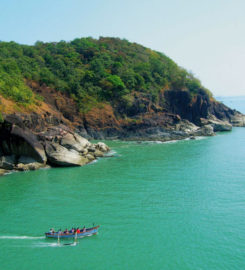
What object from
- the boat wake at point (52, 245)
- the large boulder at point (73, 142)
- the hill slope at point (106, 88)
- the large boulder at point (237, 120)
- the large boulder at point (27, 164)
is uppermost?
the hill slope at point (106, 88)

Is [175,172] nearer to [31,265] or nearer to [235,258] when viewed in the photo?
[235,258]

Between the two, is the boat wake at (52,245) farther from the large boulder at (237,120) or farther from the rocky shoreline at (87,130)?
the large boulder at (237,120)

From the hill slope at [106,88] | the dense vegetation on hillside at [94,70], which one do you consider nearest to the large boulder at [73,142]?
the hill slope at [106,88]

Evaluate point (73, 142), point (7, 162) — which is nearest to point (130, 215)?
point (7, 162)

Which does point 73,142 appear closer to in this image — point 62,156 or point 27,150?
point 62,156

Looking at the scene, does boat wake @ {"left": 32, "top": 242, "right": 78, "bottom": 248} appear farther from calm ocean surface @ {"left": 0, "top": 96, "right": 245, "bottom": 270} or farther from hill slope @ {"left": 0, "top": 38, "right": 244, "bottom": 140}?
hill slope @ {"left": 0, "top": 38, "right": 244, "bottom": 140}

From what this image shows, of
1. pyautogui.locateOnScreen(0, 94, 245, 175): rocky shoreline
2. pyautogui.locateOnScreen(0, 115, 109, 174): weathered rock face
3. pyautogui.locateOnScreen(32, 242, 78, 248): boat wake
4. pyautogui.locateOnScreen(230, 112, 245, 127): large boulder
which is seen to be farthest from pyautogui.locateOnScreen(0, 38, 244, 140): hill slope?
pyautogui.locateOnScreen(32, 242, 78, 248): boat wake
